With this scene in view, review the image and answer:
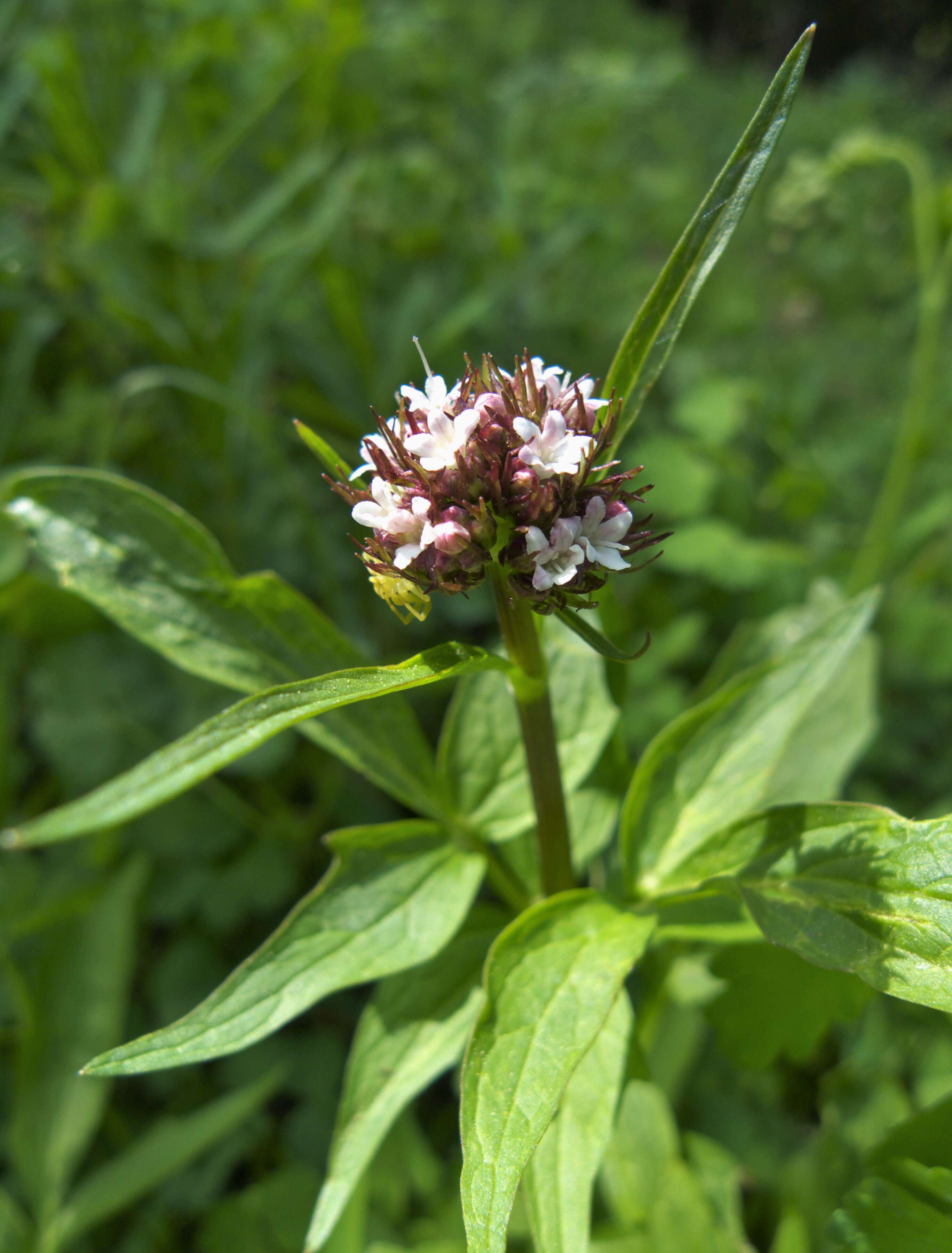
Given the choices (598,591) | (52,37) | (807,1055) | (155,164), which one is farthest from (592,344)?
(807,1055)

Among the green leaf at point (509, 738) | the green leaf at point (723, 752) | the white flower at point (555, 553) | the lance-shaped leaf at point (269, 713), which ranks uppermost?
the white flower at point (555, 553)

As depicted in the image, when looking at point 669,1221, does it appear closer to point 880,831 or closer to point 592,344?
point 880,831

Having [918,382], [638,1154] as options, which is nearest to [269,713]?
[638,1154]

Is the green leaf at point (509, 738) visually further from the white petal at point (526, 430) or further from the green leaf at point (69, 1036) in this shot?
the green leaf at point (69, 1036)

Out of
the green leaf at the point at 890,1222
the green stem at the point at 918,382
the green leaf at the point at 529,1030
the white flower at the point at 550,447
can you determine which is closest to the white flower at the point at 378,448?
the white flower at the point at 550,447

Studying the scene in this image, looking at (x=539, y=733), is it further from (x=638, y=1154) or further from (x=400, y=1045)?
(x=638, y=1154)

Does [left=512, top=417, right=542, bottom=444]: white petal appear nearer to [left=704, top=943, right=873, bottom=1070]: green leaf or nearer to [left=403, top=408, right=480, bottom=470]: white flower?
[left=403, top=408, right=480, bottom=470]: white flower
